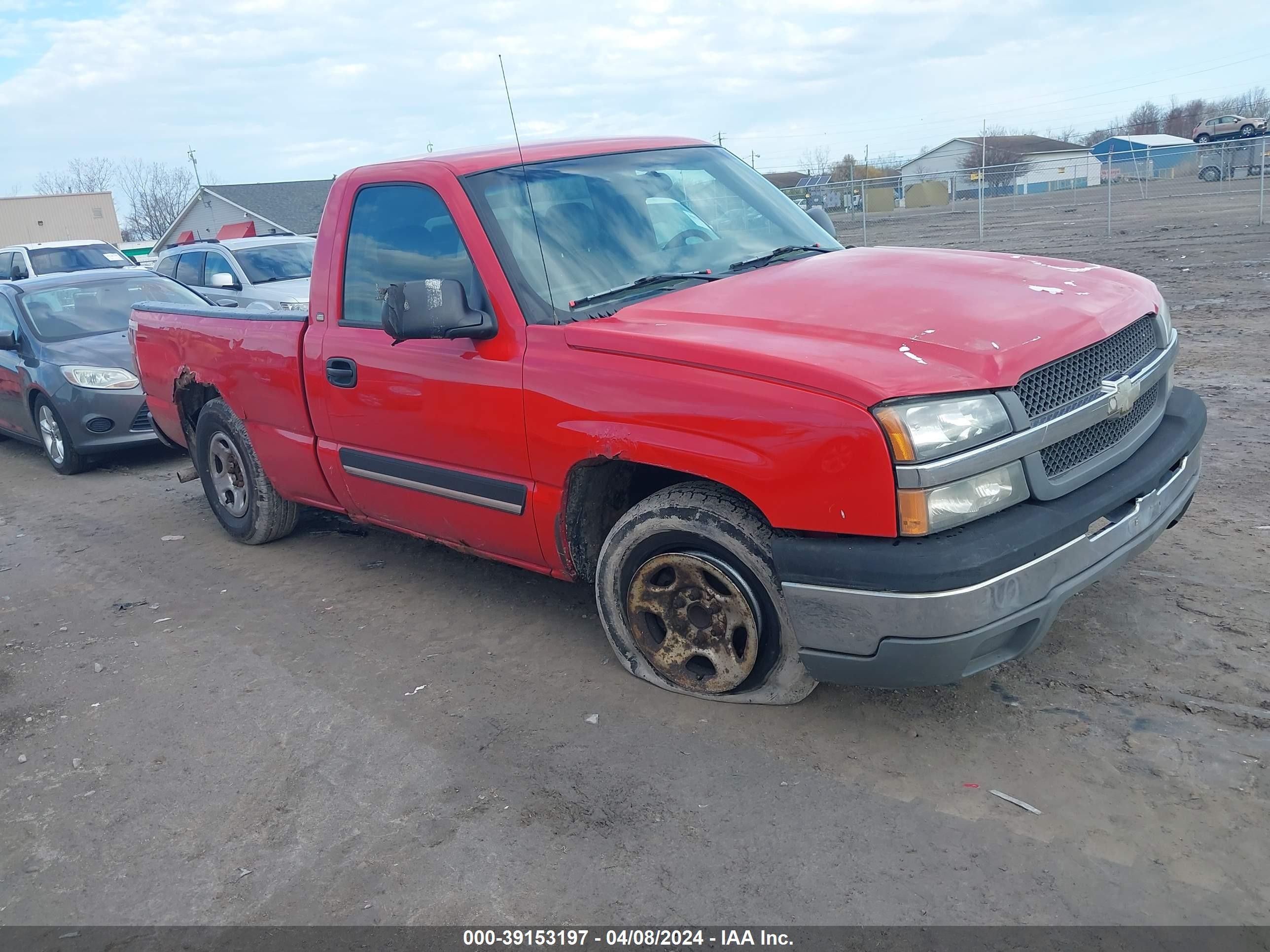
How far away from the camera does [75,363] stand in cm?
851

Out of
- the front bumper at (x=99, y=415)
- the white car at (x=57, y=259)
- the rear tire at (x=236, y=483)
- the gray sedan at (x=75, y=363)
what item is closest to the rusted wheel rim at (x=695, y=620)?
the rear tire at (x=236, y=483)

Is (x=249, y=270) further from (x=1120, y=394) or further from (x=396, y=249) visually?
(x=1120, y=394)

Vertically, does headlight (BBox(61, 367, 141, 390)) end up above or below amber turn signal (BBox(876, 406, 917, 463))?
below

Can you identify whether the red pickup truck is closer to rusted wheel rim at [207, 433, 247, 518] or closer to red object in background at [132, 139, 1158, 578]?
red object in background at [132, 139, 1158, 578]

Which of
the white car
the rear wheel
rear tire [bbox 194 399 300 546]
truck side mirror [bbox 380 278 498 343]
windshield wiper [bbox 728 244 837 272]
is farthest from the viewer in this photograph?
the white car

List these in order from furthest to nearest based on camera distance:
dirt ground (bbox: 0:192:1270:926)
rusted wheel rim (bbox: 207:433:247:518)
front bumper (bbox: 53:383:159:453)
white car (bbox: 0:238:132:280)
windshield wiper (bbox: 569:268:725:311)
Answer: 1. white car (bbox: 0:238:132:280)
2. front bumper (bbox: 53:383:159:453)
3. rusted wheel rim (bbox: 207:433:247:518)
4. windshield wiper (bbox: 569:268:725:311)
5. dirt ground (bbox: 0:192:1270:926)

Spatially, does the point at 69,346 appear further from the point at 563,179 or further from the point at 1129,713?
the point at 1129,713

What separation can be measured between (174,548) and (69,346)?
3.51 m

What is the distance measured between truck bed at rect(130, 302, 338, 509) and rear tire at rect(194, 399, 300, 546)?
0.16m

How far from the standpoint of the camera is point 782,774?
10.7 ft

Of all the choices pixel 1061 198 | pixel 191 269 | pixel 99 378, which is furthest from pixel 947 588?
pixel 1061 198

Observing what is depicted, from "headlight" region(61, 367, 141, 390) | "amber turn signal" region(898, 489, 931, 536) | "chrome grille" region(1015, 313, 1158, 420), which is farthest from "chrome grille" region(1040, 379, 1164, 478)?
"headlight" region(61, 367, 141, 390)

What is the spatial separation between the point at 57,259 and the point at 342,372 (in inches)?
719

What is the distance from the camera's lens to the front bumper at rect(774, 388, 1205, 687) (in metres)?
2.94
